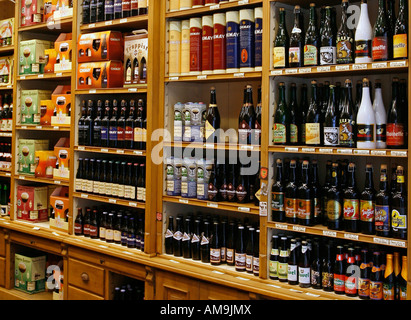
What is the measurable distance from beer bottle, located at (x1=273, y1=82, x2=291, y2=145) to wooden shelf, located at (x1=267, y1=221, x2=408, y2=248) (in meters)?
0.51

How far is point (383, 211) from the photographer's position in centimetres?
243

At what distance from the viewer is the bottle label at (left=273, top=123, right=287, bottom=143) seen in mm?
2781

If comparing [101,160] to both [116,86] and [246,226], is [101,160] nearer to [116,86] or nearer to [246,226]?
[116,86]

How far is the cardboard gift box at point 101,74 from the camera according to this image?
3.69 metres

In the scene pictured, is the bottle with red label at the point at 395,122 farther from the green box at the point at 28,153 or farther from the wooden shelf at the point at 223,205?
the green box at the point at 28,153

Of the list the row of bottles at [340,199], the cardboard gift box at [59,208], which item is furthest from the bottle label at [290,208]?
the cardboard gift box at [59,208]

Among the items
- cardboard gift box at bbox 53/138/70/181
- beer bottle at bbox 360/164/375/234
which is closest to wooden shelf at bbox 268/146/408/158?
beer bottle at bbox 360/164/375/234

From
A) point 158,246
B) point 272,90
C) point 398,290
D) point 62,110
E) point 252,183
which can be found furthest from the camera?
point 62,110

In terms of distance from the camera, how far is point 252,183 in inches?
121

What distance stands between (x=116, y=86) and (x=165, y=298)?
1.73 metres

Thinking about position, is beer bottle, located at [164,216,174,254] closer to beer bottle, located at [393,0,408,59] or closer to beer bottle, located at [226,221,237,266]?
beer bottle, located at [226,221,237,266]

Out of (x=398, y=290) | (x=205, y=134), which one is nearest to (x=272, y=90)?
(x=205, y=134)

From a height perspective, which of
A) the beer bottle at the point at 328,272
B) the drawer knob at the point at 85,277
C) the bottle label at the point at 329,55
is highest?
the bottle label at the point at 329,55

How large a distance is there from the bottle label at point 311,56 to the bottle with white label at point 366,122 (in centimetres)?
32
